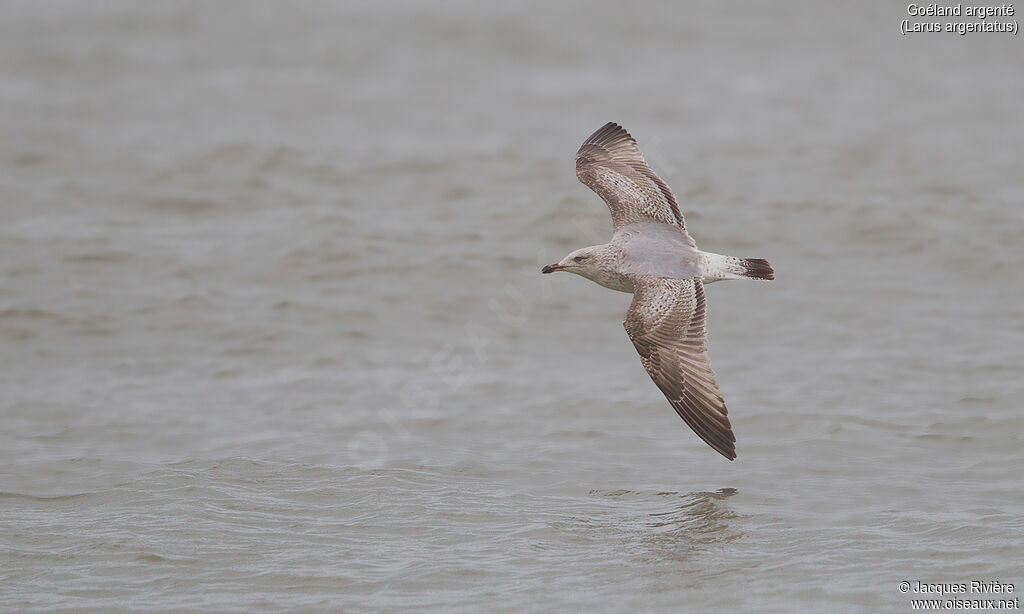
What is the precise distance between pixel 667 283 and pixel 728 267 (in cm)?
37

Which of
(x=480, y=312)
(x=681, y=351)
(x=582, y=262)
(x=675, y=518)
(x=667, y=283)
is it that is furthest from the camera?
(x=480, y=312)

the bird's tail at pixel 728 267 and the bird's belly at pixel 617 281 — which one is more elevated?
the bird's tail at pixel 728 267

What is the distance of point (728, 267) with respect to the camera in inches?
298

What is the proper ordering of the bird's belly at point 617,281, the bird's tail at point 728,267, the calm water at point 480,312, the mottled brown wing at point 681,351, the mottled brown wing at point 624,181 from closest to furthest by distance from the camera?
the calm water at point 480,312, the mottled brown wing at point 681,351, the bird's tail at point 728,267, the bird's belly at point 617,281, the mottled brown wing at point 624,181

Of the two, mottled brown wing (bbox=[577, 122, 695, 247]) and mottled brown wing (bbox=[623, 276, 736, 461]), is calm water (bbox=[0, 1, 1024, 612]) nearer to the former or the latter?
mottled brown wing (bbox=[623, 276, 736, 461])

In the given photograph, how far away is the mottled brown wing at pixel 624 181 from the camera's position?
825cm

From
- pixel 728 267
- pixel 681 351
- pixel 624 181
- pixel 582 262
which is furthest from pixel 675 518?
pixel 624 181

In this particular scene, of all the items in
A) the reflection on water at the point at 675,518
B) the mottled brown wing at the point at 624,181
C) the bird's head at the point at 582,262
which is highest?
the mottled brown wing at the point at 624,181

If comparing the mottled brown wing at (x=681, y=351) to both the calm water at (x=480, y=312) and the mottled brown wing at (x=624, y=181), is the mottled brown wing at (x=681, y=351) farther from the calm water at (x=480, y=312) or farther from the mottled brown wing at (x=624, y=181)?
the mottled brown wing at (x=624, y=181)

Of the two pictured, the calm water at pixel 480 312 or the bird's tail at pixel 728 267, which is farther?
the bird's tail at pixel 728 267

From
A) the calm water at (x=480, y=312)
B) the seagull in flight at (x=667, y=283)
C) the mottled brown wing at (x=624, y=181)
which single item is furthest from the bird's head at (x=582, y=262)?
the calm water at (x=480, y=312)

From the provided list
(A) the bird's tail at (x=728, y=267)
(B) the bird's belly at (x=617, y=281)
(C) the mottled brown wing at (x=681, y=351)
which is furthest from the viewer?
(B) the bird's belly at (x=617, y=281)

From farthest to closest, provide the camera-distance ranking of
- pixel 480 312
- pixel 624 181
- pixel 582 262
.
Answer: pixel 480 312 < pixel 624 181 < pixel 582 262

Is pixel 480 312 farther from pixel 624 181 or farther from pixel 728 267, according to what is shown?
pixel 728 267
